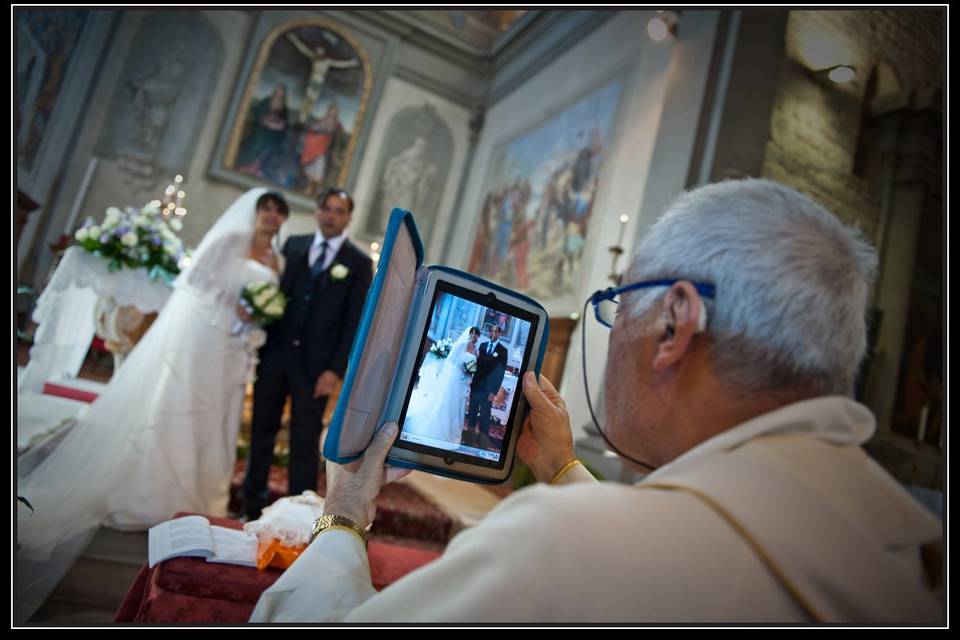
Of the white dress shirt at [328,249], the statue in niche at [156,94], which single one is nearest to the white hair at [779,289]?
the white dress shirt at [328,249]

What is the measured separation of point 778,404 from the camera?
3.03 feet

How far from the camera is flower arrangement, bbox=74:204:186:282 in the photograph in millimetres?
4352

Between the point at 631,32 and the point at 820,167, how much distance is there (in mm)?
3078

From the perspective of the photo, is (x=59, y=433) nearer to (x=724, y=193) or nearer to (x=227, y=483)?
(x=227, y=483)

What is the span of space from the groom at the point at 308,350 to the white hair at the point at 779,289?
3.05 metres

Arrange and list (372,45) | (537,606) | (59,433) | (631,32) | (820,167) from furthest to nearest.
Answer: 1. (372,45)
2. (631,32)
3. (820,167)
4. (59,433)
5. (537,606)

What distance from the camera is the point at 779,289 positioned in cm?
90

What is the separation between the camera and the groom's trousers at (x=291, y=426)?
12.0ft

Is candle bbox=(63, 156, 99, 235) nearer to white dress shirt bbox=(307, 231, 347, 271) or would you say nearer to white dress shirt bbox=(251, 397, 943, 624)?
A: white dress shirt bbox=(307, 231, 347, 271)

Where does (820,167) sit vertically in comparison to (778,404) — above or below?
above

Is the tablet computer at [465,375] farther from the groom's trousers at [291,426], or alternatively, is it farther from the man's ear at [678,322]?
the groom's trousers at [291,426]

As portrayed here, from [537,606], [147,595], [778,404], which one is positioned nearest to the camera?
[537,606]

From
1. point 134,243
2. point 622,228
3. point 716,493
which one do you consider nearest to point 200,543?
point 716,493

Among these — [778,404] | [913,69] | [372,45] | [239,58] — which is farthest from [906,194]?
[239,58]
